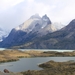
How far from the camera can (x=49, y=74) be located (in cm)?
7844

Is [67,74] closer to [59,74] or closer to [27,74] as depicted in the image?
[59,74]

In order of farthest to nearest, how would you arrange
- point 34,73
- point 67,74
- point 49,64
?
point 49,64 < point 34,73 < point 67,74

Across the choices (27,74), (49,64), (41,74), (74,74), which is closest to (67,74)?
(74,74)

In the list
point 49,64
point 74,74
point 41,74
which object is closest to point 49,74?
point 41,74

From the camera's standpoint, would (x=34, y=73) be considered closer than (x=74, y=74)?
No

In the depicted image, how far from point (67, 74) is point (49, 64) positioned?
47.4 metres

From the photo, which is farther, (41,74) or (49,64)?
(49,64)

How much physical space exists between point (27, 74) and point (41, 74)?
5.74 m

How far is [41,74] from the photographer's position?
79875mm

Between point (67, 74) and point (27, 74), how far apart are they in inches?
587

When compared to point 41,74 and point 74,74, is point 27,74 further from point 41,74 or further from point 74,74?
point 74,74

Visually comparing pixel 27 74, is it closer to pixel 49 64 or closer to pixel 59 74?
pixel 59 74

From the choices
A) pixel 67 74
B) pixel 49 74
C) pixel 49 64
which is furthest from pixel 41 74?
pixel 49 64

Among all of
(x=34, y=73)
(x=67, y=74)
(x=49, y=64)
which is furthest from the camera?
(x=49, y=64)
